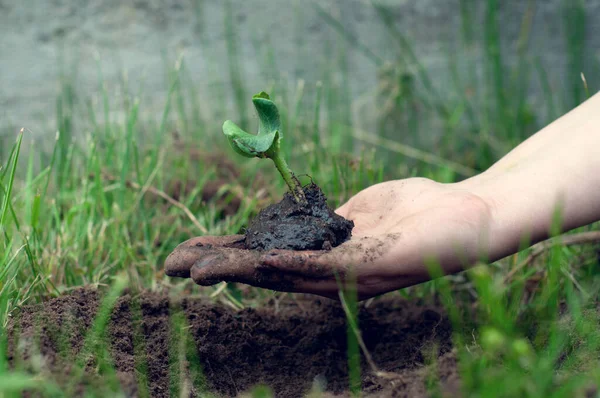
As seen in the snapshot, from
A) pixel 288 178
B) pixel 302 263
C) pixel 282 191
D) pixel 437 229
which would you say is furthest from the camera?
pixel 282 191

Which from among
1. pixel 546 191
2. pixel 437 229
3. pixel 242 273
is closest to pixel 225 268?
pixel 242 273

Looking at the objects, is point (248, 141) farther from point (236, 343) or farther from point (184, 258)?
point (236, 343)

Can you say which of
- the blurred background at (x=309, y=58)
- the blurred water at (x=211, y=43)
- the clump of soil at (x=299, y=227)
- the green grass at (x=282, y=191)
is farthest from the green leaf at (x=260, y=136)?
the blurred water at (x=211, y=43)

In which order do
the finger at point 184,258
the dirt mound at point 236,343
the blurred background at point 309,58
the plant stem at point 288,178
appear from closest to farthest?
the dirt mound at point 236,343 → the finger at point 184,258 → the plant stem at point 288,178 → the blurred background at point 309,58

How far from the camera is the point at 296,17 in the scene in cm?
329

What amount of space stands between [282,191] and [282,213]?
0.77m

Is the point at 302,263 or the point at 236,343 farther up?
the point at 302,263

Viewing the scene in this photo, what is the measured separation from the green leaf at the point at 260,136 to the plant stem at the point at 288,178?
35mm

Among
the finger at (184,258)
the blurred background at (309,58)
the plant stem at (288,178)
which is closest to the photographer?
the finger at (184,258)

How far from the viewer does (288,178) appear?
1424mm

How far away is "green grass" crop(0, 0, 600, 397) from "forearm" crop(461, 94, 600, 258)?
12 cm

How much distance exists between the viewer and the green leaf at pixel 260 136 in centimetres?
132

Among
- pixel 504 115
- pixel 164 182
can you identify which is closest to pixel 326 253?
pixel 164 182

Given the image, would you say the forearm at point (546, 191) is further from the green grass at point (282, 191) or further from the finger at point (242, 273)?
the finger at point (242, 273)
